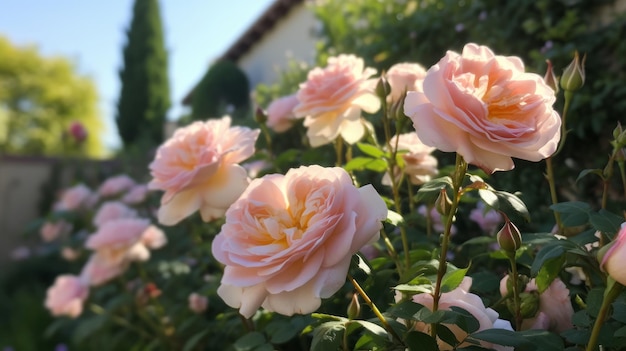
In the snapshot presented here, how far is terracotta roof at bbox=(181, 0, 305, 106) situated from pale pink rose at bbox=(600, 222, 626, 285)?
6.88m

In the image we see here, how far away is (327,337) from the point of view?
26.4 inches

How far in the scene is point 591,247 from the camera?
0.85 m

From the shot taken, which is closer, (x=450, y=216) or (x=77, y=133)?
(x=450, y=216)

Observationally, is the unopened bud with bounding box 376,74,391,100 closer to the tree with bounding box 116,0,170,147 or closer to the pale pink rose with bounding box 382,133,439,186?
the pale pink rose with bounding box 382,133,439,186

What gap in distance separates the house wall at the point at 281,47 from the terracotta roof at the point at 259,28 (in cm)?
6

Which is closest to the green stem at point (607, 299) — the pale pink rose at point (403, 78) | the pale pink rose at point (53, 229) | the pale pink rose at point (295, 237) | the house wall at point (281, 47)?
the pale pink rose at point (295, 237)

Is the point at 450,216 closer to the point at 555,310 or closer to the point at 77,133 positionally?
the point at 555,310

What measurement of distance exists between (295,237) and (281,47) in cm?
736

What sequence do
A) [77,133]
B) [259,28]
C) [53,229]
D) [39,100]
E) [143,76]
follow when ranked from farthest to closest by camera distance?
[39,100] < [143,76] < [259,28] < [77,133] < [53,229]

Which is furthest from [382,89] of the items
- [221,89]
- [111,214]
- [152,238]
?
[221,89]

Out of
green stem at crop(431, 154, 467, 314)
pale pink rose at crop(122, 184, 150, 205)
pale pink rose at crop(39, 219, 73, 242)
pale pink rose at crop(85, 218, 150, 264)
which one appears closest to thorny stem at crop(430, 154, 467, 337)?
green stem at crop(431, 154, 467, 314)

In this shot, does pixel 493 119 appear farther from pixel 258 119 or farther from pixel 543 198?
pixel 543 198

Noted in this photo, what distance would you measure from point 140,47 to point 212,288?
12.2 m

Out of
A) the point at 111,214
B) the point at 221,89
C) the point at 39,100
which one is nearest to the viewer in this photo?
the point at 111,214
